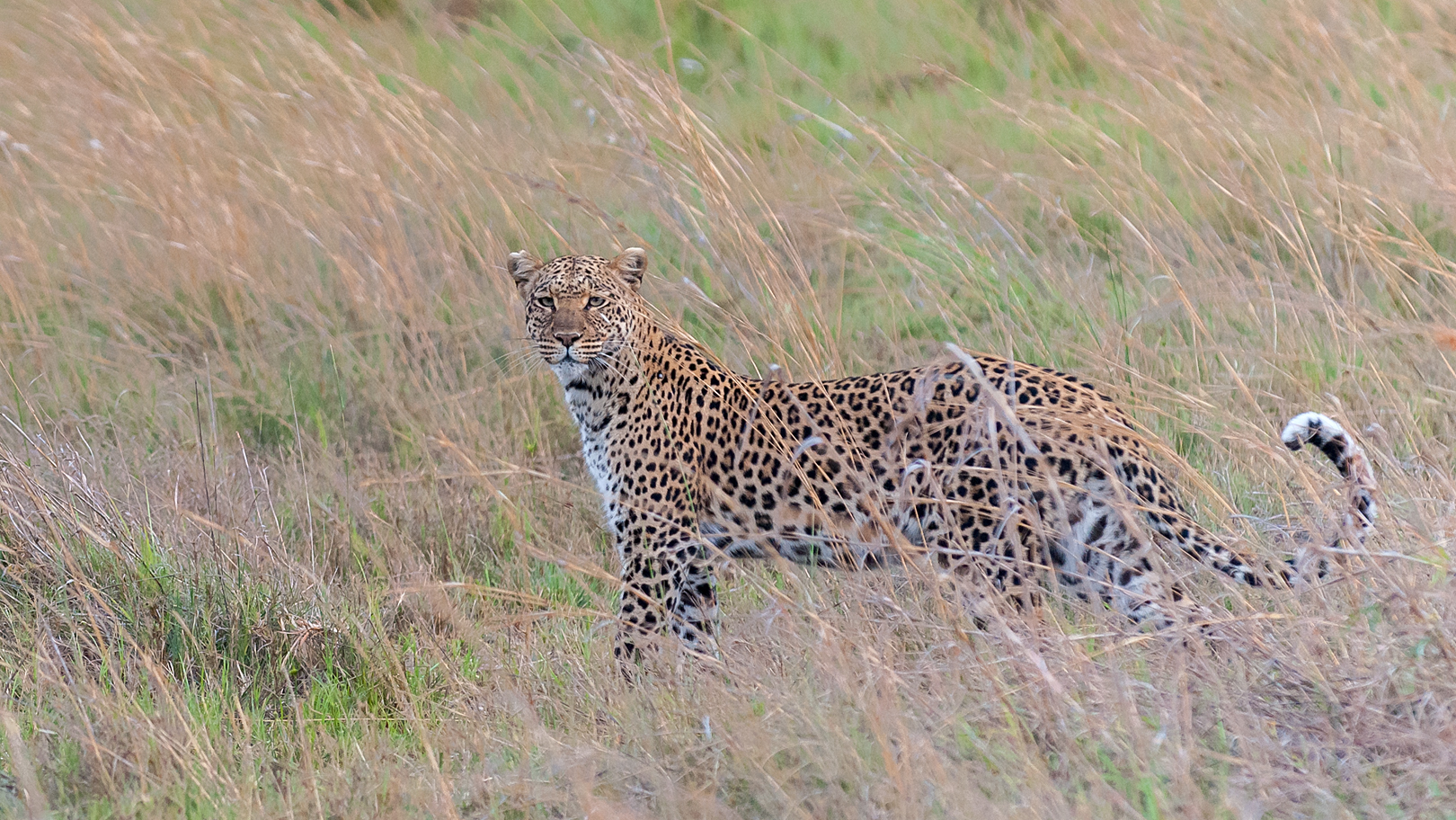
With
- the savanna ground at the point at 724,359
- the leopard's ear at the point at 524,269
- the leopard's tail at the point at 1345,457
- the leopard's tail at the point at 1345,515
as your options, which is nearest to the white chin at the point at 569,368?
the savanna ground at the point at 724,359

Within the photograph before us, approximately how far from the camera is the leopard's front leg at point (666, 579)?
398cm

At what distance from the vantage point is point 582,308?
4.37 meters

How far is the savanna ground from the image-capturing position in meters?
2.56

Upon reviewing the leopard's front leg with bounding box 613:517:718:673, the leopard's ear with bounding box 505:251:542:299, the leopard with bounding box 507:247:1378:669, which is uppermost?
the leopard's ear with bounding box 505:251:542:299

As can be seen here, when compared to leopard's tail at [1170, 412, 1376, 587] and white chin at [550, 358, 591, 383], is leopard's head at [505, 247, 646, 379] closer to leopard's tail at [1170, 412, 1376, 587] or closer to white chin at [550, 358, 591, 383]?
white chin at [550, 358, 591, 383]

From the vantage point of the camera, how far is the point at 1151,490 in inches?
137

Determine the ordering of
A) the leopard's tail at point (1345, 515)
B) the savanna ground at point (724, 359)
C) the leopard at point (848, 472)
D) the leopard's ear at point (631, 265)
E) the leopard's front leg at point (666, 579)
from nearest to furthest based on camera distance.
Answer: the savanna ground at point (724, 359)
the leopard's tail at point (1345, 515)
the leopard at point (848, 472)
the leopard's front leg at point (666, 579)
the leopard's ear at point (631, 265)

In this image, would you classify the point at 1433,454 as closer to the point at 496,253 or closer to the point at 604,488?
the point at 604,488

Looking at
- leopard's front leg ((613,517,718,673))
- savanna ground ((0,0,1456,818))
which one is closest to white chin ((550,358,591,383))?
savanna ground ((0,0,1456,818))

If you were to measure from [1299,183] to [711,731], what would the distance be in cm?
365

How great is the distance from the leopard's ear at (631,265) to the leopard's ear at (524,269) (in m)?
0.25

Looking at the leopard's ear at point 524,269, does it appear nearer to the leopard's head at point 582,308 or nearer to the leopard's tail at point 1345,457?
the leopard's head at point 582,308

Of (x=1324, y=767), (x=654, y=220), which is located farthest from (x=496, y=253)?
(x=1324, y=767)

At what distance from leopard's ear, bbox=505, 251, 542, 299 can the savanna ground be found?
13 centimetres
